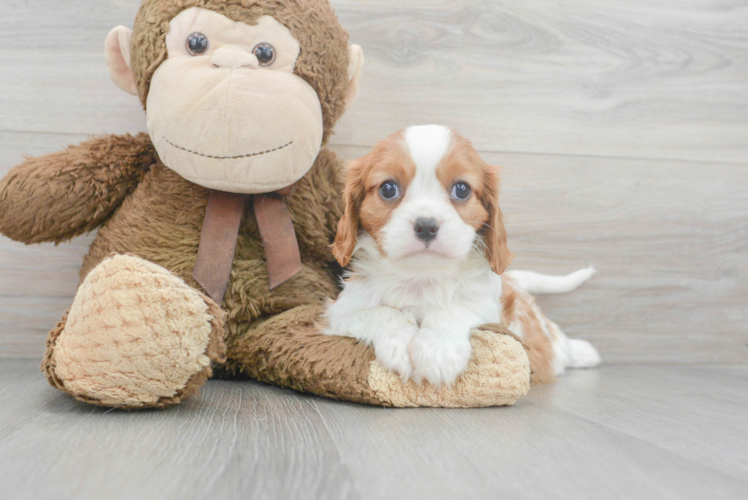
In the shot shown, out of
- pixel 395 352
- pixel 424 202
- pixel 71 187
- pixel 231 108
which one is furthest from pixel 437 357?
pixel 71 187

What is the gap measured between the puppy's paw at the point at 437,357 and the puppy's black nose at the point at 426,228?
8.1 inches

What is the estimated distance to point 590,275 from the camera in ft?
6.44

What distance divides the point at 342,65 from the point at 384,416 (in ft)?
2.95

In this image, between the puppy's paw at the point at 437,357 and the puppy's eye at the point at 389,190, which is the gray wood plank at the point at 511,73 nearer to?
the puppy's eye at the point at 389,190

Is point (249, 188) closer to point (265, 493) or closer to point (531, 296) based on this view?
point (265, 493)

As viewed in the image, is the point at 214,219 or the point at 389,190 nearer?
the point at 389,190

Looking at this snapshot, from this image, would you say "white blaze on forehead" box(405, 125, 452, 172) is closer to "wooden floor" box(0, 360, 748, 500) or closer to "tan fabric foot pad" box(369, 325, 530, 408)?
"tan fabric foot pad" box(369, 325, 530, 408)

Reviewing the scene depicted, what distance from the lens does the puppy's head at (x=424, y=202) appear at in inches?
46.6

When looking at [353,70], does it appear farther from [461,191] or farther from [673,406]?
[673,406]

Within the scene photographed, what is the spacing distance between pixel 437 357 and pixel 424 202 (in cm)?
33

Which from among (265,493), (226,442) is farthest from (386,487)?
(226,442)

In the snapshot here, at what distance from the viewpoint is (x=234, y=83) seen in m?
1.26

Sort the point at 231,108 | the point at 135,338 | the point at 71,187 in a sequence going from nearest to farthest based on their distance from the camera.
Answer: the point at 135,338, the point at 231,108, the point at 71,187

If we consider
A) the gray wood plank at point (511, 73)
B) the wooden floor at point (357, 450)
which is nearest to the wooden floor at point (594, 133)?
the gray wood plank at point (511, 73)
